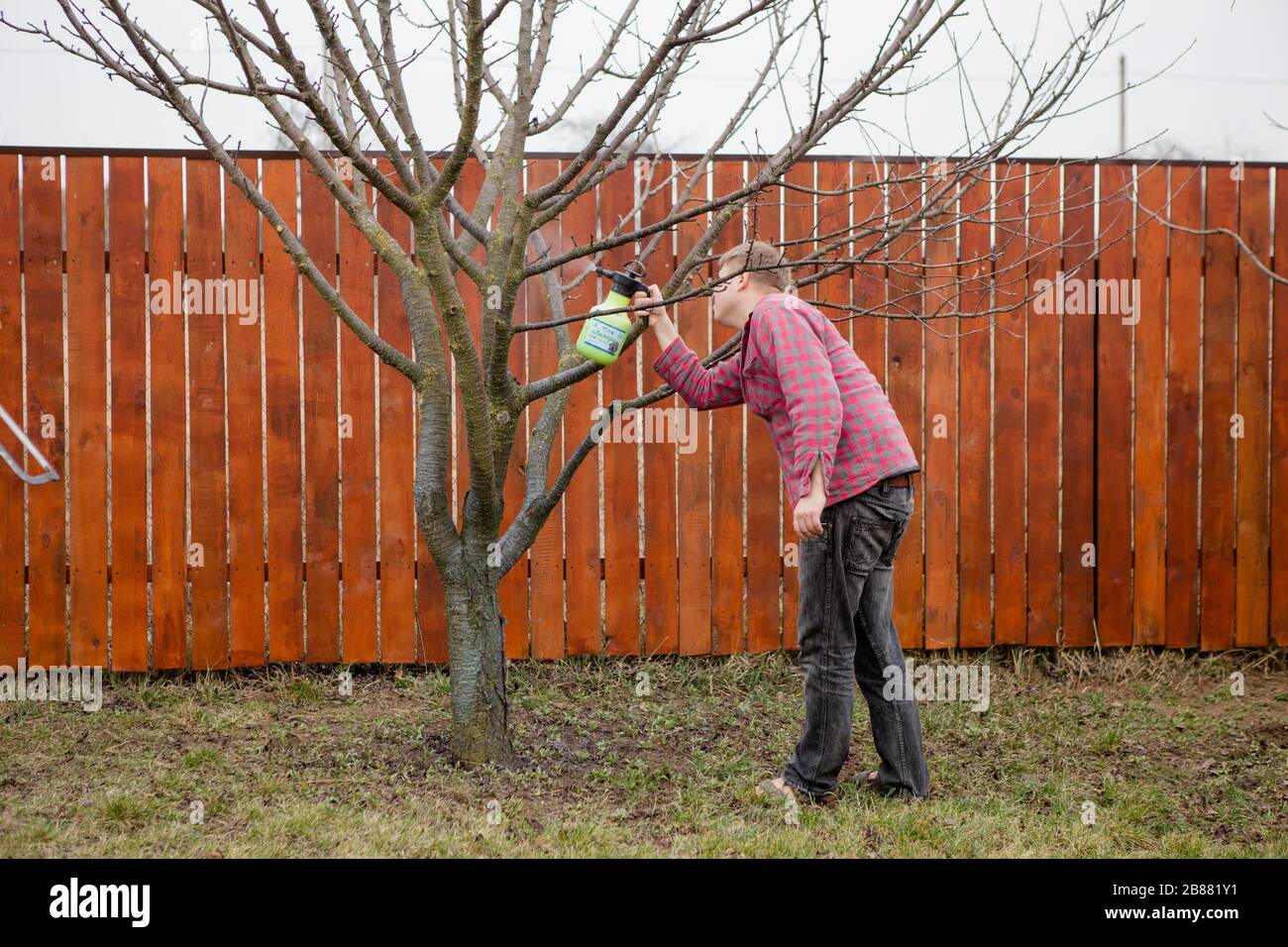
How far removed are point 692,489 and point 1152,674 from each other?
7.94 feet

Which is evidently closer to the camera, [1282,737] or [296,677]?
[1282,737]

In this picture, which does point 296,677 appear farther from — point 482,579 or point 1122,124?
point 1122,124

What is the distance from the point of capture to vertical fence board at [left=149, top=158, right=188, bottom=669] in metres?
4.45

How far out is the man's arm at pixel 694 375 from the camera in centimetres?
332

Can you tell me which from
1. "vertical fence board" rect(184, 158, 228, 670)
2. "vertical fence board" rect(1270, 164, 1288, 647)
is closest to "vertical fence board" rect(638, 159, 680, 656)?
"vertical fence board" rect(184, 158, 228, 670)

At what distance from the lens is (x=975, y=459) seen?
15.7ft

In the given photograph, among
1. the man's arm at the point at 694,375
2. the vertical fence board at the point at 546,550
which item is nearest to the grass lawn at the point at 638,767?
the vertical fence board at the point at 546,550

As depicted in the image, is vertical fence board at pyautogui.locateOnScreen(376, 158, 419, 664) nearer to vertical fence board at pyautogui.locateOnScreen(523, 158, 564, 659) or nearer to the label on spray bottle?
vertical fence board at pyautogui.locateOnScreen(523, 158, 564, 659)

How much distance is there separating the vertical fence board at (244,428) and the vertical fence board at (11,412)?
91 centimetres

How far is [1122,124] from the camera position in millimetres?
19172

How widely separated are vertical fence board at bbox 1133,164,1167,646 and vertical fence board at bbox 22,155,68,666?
16.8 ft

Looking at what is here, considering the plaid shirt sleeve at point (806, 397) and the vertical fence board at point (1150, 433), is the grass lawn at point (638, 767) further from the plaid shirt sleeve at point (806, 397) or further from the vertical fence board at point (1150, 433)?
the plaid shirt sleeve at point (806, 397)
